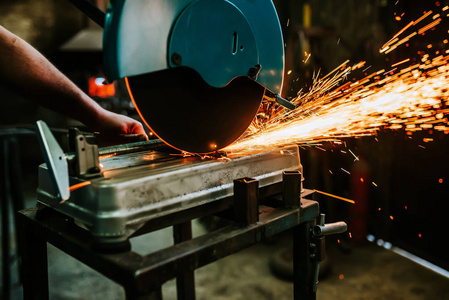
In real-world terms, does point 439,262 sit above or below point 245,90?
below

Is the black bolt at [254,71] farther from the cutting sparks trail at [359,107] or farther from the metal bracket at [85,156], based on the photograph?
the metal bracket at [85,156]

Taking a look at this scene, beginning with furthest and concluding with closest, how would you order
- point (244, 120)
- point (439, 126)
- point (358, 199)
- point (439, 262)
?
point (358, 199), point (439, 262), point (439, 126), point (244, 120)

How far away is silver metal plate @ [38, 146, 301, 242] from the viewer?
839mm

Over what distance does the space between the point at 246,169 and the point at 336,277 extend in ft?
6.52

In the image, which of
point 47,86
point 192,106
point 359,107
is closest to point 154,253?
point 192,106

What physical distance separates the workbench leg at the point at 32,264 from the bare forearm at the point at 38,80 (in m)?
0.46

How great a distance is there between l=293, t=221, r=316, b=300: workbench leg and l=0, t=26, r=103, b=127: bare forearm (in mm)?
876

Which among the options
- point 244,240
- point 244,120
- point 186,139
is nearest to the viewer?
point 244,240

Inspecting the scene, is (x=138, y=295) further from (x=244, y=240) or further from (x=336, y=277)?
(x=336, y=277)

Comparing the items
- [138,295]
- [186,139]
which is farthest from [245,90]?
[138,295]

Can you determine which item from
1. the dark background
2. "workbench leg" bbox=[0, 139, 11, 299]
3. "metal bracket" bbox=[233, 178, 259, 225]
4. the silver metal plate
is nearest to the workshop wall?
the dark background

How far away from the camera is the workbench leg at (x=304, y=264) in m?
1.19

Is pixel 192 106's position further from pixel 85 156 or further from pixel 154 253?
pixel 154 253

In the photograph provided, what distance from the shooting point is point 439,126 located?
265 cm
